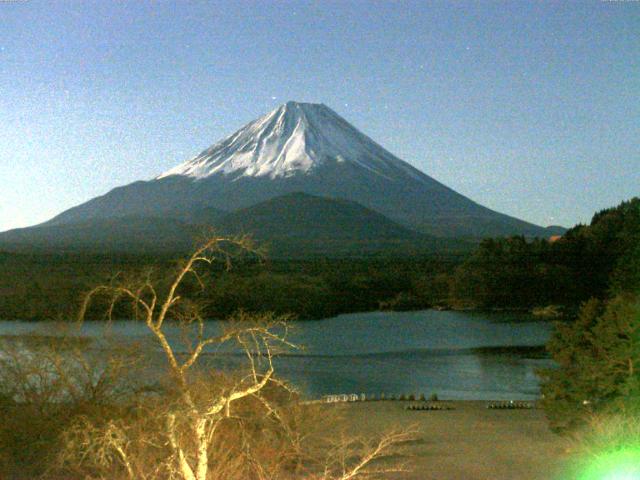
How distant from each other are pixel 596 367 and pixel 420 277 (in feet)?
103

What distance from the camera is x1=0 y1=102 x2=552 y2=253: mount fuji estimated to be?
72062 millimetres

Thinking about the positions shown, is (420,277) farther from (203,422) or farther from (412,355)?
(203,422)

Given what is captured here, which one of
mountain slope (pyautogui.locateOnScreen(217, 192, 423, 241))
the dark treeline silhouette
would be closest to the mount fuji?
mountain slope (pyautogui.locateOnScreen(217, 192, 423, 241))

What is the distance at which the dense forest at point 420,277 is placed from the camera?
32.0 metres

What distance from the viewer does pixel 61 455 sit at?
6020 millimetres

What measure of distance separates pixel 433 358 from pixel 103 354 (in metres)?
14.7

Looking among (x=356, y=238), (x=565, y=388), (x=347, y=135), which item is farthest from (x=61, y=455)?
(x=347, y=135)

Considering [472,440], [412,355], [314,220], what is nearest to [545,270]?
[412,355]

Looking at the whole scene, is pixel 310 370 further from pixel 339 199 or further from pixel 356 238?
pixel 339 199

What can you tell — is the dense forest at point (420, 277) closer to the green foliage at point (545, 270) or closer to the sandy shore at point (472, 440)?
the green foliage at point (545, 270)

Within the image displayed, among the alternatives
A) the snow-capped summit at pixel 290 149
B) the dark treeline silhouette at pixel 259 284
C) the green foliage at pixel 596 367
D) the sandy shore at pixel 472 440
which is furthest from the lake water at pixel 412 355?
the snow-capped summit at pixel 290 149

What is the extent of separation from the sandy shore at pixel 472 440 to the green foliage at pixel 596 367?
50 cm

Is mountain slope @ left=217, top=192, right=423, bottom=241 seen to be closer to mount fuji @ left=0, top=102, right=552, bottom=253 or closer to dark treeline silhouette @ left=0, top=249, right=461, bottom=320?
mount fuji @ left=0, top=102, right=552, bottom=253

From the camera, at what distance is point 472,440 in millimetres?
9781
